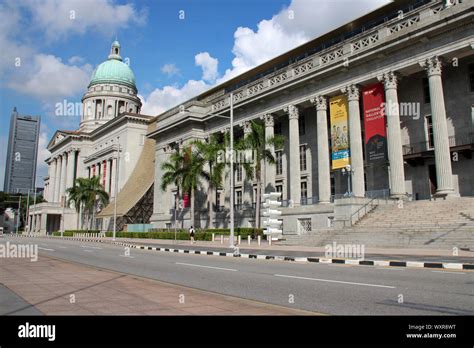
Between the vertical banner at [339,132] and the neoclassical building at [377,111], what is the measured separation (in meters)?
0.09

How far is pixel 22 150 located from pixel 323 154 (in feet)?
350

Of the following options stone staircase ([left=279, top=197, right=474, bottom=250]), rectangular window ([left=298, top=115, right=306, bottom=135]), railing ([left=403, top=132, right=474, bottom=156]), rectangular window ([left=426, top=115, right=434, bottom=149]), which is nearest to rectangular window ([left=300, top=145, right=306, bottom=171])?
rectangular window ([left=298, top=115, right=306, bottom=135])

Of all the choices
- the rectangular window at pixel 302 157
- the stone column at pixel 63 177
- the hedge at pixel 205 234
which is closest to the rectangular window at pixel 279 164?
the rectangular window at pixel 302 157

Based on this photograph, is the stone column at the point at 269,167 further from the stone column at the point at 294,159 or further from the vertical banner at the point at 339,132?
the vertical banner at the point at 339,132

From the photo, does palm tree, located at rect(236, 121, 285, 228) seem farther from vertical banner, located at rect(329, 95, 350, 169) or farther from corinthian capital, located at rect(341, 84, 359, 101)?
corinthian capital, located at rect(341, 84, 359, 101)

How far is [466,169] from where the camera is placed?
2859 cm

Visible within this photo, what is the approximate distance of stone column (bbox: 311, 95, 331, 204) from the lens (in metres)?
33.7

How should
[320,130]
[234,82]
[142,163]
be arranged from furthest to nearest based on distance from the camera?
1. [142,163]
2. [234,82]
3. [320,130]

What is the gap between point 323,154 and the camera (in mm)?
34531

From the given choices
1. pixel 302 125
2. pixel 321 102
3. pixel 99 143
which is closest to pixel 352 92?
pixel 321 102

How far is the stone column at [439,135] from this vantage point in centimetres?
2617
